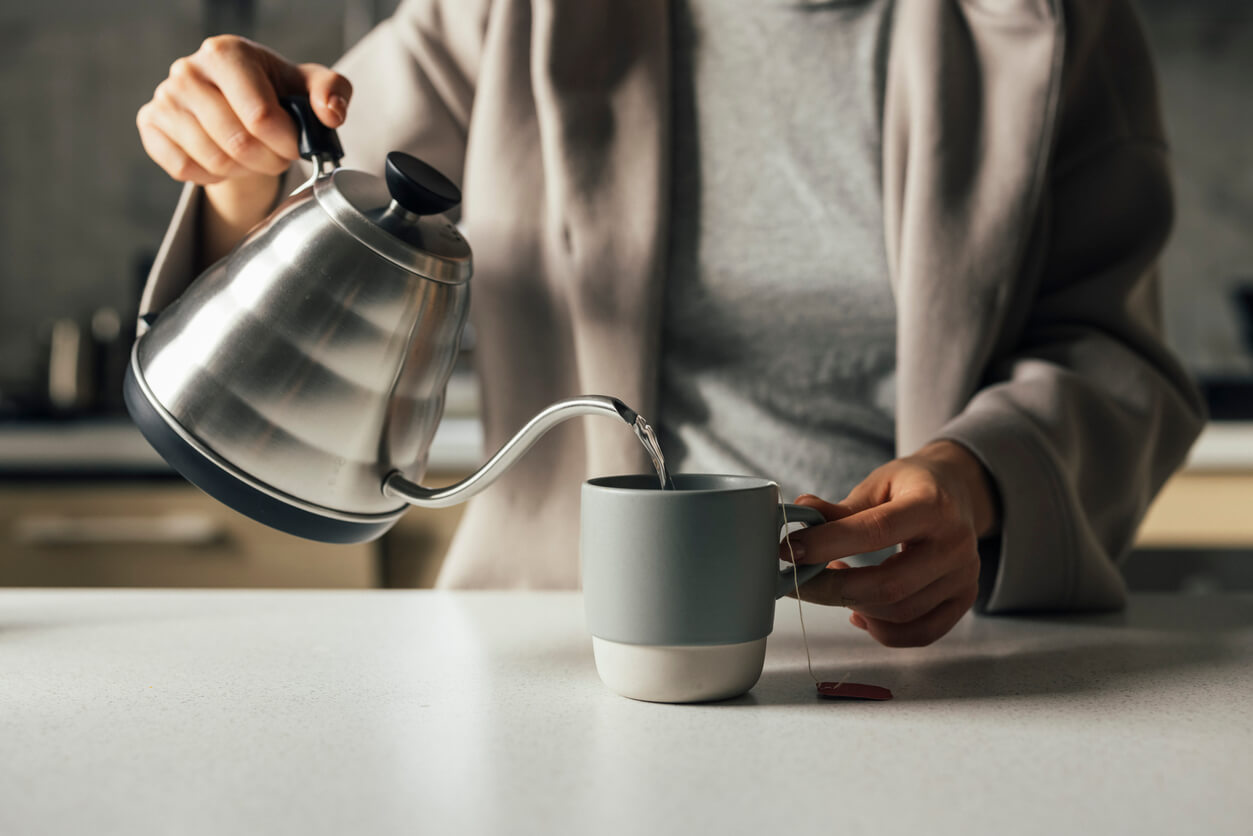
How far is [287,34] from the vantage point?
2.54 meters

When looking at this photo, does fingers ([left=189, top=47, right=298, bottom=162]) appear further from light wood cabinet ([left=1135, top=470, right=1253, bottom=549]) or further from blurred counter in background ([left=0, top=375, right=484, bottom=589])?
light wood cabinet ([left=1135, top=470, right=1253, bottom=549])

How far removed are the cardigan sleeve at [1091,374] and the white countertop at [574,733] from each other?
0.19ft

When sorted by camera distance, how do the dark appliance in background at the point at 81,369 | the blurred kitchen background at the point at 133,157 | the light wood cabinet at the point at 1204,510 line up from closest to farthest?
the light wood cabinet at the point at 1204,510 → the dark appliance in background at the point at 81,369 → the blurred kitchen background at the point at 133,157

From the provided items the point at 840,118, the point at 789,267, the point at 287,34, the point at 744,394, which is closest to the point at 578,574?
the point at 744,394

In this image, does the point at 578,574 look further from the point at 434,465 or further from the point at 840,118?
the point at 434,465

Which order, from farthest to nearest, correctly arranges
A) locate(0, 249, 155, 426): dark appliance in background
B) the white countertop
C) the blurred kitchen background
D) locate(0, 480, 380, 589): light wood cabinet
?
the blurred kitchen background
locate(0, 249, 155, 426): dark appliance in background
locate(0, 480, 380, 589): light wood cabinet
the white countertop

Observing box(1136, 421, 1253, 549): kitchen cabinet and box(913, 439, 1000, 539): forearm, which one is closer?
box(913, 439, 1000, 539): forearm

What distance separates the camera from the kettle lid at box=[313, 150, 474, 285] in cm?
53

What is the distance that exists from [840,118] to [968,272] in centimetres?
18

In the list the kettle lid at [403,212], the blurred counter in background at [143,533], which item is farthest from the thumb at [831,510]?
the blurred counter in background at [143,533]

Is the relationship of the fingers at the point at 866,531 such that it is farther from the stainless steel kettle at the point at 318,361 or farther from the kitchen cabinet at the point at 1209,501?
the kitchen cabinet at the point at 1209,501

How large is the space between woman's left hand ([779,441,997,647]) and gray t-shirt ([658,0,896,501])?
0.25 metres

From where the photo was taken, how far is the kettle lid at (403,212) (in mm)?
526

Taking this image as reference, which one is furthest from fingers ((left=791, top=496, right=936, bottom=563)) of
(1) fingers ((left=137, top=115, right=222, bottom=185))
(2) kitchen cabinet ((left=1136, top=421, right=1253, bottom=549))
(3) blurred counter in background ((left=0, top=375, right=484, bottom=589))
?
(2) kitchen cabinet ((left=1136, top=421, right=1253, bottom=549))
